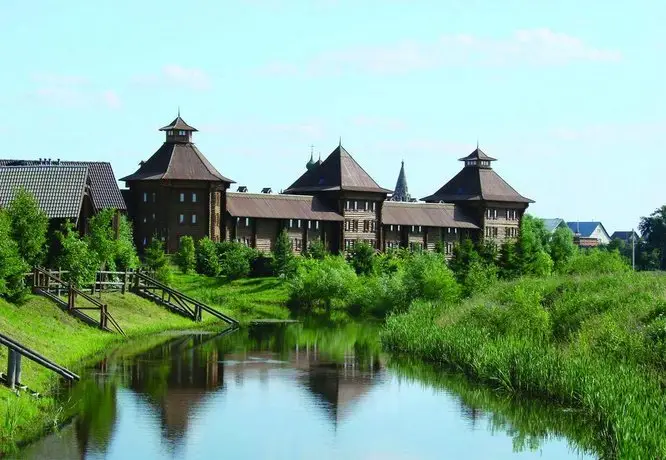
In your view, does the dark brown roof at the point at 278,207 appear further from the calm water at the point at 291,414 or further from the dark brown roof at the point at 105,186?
the calm water at the point at 291,414

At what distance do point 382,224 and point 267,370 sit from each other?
5870 centimetres

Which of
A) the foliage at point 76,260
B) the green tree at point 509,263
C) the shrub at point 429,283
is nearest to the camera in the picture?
the foliage at point 76,260

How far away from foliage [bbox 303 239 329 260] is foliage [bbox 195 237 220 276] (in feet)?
28.6


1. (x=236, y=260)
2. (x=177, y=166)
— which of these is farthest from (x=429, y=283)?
(x=177, y=166)

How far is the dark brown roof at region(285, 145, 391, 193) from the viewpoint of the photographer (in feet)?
309

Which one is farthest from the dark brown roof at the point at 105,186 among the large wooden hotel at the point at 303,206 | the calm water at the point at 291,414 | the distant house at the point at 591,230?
the distant house at the point at 591,230

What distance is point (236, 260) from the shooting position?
73188mm

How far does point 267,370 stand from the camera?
37469mm

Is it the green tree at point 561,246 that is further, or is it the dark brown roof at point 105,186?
the green tree at point 561,246

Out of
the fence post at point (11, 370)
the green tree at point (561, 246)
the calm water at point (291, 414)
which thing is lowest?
the calm water at point (291, 414)

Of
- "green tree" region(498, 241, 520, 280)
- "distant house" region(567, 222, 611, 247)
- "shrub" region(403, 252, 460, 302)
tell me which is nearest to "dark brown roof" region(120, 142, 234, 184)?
"green tree" region(498, 241, 520, 280)

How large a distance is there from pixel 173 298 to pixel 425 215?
46.6 metres

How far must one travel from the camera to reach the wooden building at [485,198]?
102562mm

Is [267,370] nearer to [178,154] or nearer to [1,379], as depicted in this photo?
[1,379]
